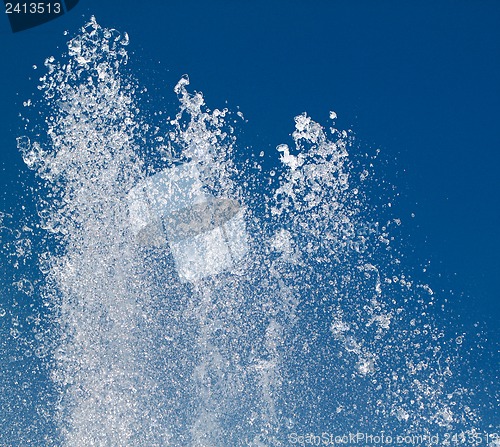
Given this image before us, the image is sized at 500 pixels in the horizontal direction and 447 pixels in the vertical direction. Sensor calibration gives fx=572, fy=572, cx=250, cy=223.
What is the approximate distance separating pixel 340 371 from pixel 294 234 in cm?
47

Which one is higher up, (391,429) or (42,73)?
(42,73)

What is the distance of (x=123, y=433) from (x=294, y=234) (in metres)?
0.87

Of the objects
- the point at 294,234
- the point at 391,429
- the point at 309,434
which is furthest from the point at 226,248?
the point at 391,429

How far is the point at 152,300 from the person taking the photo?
1.91 metres

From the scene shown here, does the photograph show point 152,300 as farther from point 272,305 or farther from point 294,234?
point 294,234

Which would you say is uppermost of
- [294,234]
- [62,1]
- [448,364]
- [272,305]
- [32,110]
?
[62,1]

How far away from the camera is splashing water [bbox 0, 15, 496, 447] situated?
188cm

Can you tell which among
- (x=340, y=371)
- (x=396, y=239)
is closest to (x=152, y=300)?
(x=340, y=371)

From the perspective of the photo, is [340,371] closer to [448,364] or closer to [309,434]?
[309,434]

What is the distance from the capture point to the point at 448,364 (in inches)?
73.6

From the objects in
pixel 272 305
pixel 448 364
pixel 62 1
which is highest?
pixel 62 1

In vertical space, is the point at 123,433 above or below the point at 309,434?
above

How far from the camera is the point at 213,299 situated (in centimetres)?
190

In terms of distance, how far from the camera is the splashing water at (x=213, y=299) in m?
1.88
